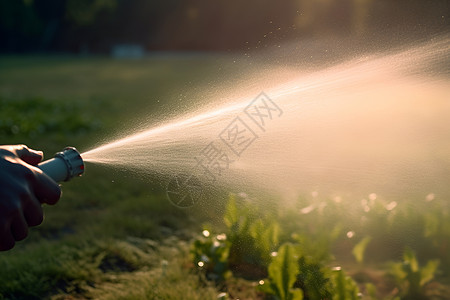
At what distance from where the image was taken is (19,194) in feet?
5.24

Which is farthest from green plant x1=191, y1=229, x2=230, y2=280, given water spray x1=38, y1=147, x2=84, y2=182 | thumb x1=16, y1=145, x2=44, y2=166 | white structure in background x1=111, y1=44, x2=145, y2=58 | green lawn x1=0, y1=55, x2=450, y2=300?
white structure in background x1=111, y1=44, x2=145, y2=58

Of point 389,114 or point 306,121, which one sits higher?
point 389,114

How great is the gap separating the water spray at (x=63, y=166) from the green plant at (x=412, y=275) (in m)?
1.89

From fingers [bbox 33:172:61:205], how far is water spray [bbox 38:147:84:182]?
121 millimetres

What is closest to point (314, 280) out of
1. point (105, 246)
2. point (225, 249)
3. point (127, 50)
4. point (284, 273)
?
point (284, 273)

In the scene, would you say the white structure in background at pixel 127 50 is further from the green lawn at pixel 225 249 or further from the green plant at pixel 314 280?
the green plant at pixel 314 280

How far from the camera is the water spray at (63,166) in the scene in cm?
184

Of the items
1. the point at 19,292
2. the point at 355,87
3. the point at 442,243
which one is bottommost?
the point at 19,292

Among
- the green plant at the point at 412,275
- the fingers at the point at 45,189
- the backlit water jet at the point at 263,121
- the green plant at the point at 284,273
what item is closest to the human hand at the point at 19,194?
the fingers at the point at 45,189

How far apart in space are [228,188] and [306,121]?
0.81 m

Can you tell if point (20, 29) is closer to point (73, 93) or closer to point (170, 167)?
point (73, 93)

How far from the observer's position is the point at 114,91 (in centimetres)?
1553

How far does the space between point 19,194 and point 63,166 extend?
286 millimetres

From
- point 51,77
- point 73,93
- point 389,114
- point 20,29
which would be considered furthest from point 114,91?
point 20,29
